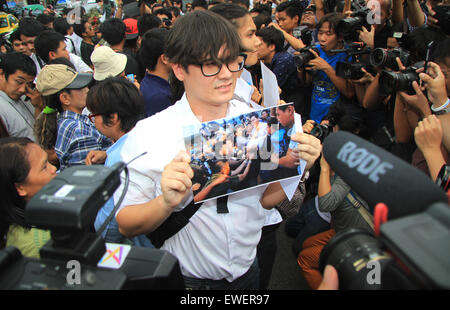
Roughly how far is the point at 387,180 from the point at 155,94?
2389mm

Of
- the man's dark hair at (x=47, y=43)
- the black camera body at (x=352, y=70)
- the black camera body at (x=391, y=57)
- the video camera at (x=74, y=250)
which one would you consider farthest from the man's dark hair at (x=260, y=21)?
the video camera at (x=74, y=250)

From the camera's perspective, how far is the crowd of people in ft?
3.96

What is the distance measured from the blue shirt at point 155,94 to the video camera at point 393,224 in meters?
2.09

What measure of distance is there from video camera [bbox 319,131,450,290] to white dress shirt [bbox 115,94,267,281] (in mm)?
529

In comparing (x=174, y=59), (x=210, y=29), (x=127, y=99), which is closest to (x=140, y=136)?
(x=174, y=59)

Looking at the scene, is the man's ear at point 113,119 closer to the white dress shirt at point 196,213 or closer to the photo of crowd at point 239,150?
the white dress shirt at point 196,213

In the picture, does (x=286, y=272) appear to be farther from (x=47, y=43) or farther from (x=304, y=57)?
(x=47, y=43)

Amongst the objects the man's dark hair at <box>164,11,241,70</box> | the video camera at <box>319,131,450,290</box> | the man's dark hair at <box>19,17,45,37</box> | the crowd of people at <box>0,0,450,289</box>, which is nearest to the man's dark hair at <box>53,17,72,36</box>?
the man's dark hair at <box>19,17,45,37</box>

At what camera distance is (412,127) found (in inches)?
96.3

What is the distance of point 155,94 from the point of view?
275cm

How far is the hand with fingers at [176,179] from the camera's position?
1.04m
